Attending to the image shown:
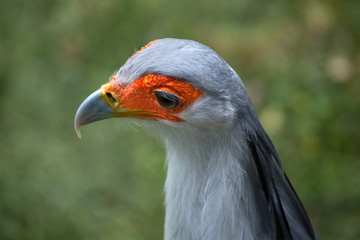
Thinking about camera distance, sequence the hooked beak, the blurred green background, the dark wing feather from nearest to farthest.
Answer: the dark wing feather, the hooked beak, the blurred green background

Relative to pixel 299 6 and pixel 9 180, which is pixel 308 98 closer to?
pixel 299 6

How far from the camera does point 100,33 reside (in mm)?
5477

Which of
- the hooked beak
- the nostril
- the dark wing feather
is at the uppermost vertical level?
the nostril

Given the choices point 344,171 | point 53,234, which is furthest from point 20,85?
point 344,171

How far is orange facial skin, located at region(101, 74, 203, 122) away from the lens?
2.01 meters

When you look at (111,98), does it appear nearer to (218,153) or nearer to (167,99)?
(167,99)

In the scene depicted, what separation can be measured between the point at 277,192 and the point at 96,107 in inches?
38.9

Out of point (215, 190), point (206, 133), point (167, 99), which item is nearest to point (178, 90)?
point (167, 99)

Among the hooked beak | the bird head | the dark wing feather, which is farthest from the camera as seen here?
the hooked beak

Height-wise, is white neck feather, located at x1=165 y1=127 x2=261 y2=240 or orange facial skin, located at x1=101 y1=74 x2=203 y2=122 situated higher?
orange facial skin, located at x1=101 y1=74 x2=203 y2=122

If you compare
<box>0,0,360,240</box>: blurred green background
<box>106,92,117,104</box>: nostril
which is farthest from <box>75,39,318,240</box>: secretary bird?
<box>0,0,360,240</box>: blurred green background

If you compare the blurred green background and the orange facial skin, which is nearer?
the orange facial skin

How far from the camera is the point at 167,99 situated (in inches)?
81.7

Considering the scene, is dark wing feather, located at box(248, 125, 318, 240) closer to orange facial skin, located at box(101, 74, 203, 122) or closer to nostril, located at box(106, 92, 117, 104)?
orange facial skin, located at box(101, 74, 203, 122)
